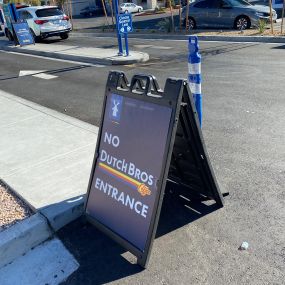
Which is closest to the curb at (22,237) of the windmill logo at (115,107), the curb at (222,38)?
the windmill logo at (115,107)

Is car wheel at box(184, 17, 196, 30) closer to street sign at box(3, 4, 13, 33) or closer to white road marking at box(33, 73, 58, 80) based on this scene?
street sign at box(3, 4, 13, 33)

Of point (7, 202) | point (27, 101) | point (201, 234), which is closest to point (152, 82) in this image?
point (201, 234)

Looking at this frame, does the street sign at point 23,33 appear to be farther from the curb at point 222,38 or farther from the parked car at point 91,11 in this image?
the parked car at point 91,11

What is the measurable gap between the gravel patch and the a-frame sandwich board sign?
63 cm

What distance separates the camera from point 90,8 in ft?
155

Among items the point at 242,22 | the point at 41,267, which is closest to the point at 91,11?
the point at 242,22

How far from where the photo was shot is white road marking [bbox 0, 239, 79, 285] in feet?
9.49

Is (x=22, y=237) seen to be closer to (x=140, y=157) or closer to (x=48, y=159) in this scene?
(x=140, y=157)

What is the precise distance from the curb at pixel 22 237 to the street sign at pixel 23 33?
16277 millimetres

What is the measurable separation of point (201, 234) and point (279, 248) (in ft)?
2.12

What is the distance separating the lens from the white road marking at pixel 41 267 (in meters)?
2.89

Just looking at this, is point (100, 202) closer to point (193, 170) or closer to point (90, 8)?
point (193, 170)

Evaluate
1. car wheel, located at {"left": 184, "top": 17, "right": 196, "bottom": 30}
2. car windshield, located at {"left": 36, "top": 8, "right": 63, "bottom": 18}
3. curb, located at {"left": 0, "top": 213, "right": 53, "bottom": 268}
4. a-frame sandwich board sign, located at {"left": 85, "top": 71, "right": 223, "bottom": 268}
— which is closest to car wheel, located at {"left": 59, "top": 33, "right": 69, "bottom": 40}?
car windshield, located at {"left": 36, "top": 8, "right": 63, "bottom": 18}

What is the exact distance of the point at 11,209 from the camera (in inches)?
140
